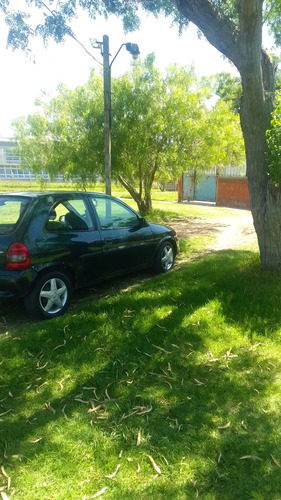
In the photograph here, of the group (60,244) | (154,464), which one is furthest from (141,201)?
(154,464)

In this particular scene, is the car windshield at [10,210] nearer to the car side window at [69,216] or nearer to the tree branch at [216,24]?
the car side window at [69,216]

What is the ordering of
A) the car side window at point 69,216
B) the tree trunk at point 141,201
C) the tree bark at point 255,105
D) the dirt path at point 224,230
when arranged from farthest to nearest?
the tree trunk at point 141,201, the dirt path at point 224,230, the tree bark at point 255,105, the car side window at point 69,216

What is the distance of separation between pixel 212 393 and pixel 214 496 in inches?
42.8

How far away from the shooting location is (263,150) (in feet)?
19.1

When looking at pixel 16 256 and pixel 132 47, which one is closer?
pixel 16 256

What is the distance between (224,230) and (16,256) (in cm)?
916

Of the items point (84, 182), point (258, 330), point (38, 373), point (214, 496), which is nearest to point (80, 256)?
point (38, 373)

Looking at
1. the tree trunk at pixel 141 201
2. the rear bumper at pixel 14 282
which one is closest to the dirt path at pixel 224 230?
the tree trunk at pixel 141 201

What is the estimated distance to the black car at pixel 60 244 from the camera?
15.2 feet

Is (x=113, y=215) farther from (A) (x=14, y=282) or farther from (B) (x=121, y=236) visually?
(A) (x=14, y=282)

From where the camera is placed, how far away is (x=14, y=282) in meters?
4.56

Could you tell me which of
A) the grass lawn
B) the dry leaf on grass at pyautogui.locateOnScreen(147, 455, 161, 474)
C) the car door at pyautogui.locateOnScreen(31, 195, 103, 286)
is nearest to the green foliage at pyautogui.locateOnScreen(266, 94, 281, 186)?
the grass lawn

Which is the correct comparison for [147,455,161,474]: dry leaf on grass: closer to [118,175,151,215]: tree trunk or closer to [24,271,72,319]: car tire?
[24,271,72,319]: car tire

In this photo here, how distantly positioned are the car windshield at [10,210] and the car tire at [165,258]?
2.72m
